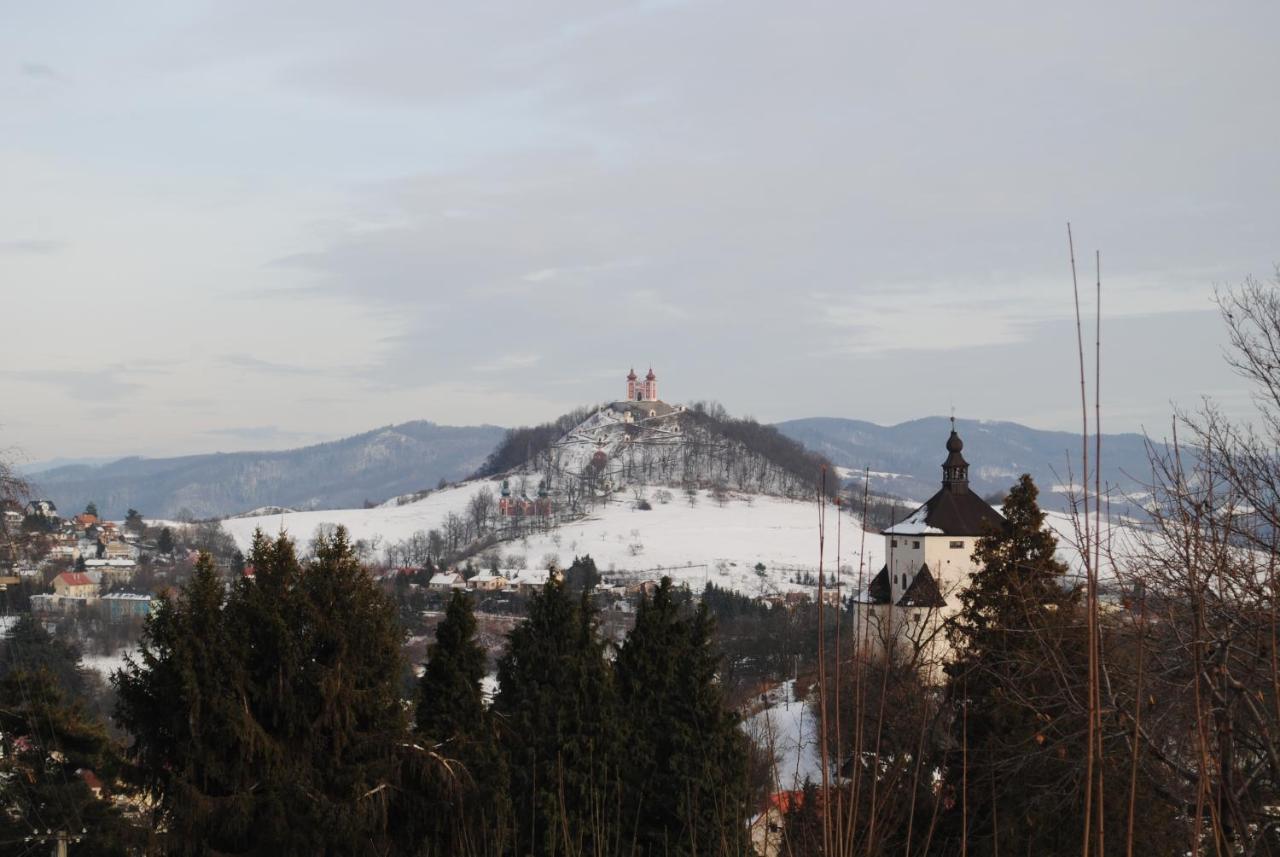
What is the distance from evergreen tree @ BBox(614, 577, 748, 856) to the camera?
16219mm

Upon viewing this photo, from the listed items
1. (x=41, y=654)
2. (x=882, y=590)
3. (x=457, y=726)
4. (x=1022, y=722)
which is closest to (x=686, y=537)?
(x=882, y=590)

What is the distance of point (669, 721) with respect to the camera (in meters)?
17.8

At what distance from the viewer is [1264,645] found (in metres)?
8.46

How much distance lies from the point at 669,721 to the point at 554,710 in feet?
6.31

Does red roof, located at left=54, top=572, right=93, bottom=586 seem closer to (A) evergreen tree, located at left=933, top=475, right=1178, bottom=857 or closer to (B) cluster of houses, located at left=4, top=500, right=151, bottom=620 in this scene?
(B) cluster of houses, located at left=4, top=500, right=151, bottom=620

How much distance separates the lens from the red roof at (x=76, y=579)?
357 feet

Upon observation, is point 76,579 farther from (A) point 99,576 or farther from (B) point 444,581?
(B) point 444,581

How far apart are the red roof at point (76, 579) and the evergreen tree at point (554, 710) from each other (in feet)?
329

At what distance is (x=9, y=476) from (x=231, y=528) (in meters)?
182

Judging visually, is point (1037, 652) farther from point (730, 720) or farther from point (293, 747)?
point (293, 747)

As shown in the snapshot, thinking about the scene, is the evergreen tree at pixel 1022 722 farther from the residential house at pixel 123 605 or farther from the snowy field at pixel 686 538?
the residential house at pixel 123 605

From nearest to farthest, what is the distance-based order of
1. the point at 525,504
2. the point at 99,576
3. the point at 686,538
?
the point at 99,576 → the point at 686,538 → the point at 525,504

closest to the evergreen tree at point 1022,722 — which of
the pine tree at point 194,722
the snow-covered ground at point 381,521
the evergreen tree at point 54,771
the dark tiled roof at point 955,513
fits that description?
the pine tree at point 194,722

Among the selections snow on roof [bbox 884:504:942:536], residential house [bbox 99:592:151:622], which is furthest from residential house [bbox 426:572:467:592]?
snow on roof [bbox 884:504:942:536]
